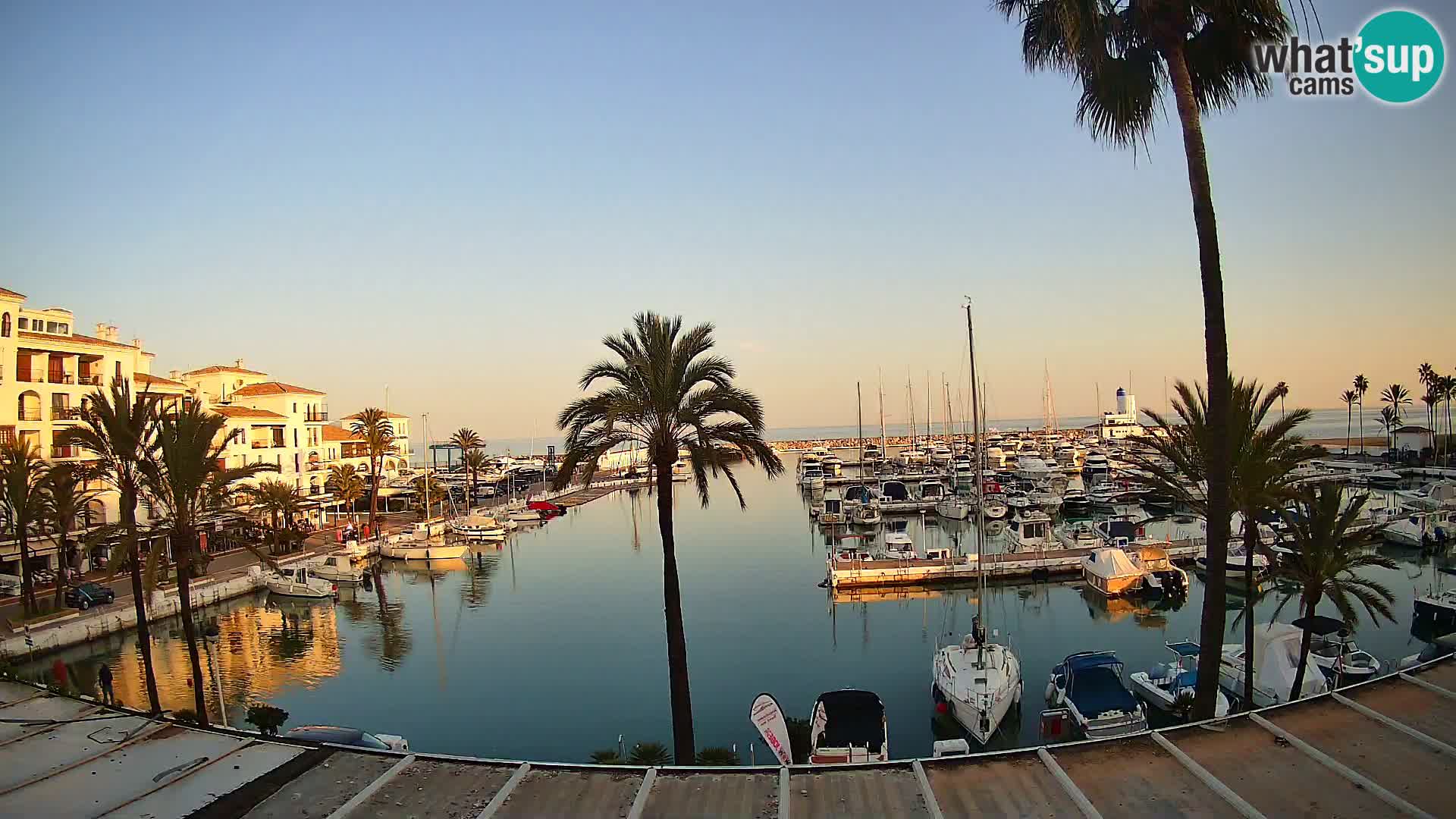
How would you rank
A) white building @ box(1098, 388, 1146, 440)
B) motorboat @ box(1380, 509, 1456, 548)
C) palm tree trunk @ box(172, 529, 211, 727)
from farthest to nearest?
white building @ box(1098, 388, 1146, 440) → motorboat @ box(1380, 509, 1456, 548) → palm tree trunk @ box(172, 529, 211, 727)

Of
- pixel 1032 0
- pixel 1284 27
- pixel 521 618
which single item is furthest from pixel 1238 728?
pixel 521 618

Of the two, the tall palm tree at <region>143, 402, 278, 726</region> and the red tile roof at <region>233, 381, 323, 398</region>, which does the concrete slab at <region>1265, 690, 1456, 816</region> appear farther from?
the red tile roof at <region>233, 381, 323, 398</region>

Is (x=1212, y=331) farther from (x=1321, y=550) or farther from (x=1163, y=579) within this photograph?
(x=1163, y=579)

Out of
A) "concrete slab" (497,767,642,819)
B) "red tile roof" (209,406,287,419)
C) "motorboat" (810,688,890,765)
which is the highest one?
"red tile roof" (209,406,287,419)

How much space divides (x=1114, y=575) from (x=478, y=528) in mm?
42923

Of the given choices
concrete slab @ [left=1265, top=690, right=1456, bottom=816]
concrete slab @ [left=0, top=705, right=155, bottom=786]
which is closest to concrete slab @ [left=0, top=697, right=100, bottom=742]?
concrete slab @ [left=0, top=705, right=155, bottom=786]

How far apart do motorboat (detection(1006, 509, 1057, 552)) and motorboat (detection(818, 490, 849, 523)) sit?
1310 centimetres

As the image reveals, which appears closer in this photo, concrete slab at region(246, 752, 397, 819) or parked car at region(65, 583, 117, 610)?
concrete slab at region(246, 752, 397, 819)

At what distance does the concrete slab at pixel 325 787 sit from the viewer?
8498 millimetres

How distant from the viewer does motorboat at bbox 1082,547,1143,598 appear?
3562 cm

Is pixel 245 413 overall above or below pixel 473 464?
above

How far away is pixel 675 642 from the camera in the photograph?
1538 centimetres

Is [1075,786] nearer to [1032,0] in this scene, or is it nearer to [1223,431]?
[1223,431]

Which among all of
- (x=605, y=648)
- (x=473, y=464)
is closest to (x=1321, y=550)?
(x=605, y=648)
